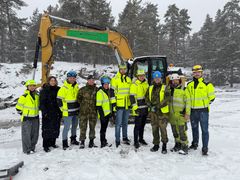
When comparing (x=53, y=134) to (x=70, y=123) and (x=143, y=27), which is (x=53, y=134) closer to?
(x=70, y=123)

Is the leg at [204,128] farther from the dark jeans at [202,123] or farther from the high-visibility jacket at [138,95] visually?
the high-visibility jacket at [138,95]

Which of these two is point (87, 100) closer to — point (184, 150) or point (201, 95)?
point (184, 150)

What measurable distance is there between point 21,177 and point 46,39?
709 centimetres

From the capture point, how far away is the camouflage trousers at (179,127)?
654 cm

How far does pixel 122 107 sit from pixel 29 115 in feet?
8.33

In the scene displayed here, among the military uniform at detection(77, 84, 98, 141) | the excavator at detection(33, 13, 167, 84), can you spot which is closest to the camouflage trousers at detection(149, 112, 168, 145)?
the military uniform at detection(77, 84, 98, 141)

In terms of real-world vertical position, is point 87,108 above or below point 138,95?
below

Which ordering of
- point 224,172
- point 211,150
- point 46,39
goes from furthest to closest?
point 46,39
point 211,150
point 224,172

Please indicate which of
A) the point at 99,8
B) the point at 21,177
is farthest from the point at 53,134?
the point at 99,8

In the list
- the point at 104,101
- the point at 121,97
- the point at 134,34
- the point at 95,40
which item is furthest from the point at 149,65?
the point at 134,34

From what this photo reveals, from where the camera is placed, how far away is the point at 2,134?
10047 mm

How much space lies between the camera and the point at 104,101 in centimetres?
693

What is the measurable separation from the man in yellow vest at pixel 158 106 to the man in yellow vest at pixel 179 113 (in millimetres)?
212

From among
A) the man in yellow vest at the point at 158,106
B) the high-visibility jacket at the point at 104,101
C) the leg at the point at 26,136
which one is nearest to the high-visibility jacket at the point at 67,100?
the high-visibility jacket at the point at 104,101
